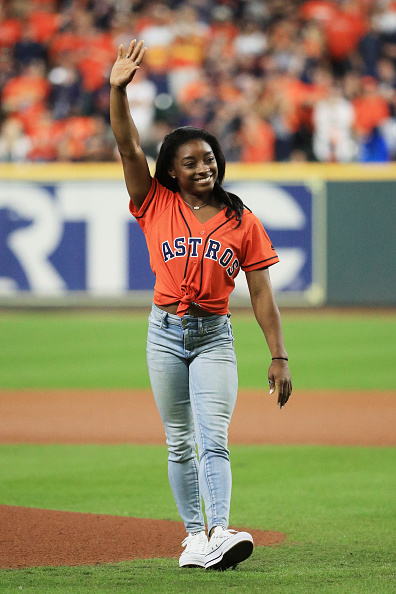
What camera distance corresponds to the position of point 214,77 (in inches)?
651

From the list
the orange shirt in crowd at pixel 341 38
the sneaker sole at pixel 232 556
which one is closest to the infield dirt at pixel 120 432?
the sneaker sole at pixel 232 556

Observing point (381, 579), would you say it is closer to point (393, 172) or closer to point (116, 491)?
point (116, 491)

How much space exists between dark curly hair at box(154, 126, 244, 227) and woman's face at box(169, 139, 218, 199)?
0.03 m

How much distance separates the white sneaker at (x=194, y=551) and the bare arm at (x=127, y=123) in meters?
1.53

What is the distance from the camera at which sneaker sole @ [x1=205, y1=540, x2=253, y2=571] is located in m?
3.90

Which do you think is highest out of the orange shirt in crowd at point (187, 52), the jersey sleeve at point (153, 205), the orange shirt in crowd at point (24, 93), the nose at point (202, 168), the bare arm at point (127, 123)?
the orange shirt in crowd at point (187, 52)

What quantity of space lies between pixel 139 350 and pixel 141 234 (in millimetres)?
3471

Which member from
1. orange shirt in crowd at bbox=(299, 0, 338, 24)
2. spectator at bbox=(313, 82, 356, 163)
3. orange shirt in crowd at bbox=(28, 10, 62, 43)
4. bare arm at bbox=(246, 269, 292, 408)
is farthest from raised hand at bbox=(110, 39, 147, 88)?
orange shirt in crowd at bbox=(28, 10, 62, 43)

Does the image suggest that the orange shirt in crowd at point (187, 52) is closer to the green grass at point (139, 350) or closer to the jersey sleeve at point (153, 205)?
the green grass at point (139, 350)

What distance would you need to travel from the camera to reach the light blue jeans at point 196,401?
4.02m

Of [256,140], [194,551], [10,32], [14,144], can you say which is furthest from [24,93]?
[194,551]

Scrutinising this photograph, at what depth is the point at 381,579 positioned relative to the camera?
3850 mm

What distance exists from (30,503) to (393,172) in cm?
1092

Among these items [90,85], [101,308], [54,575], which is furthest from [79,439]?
[90,85]
